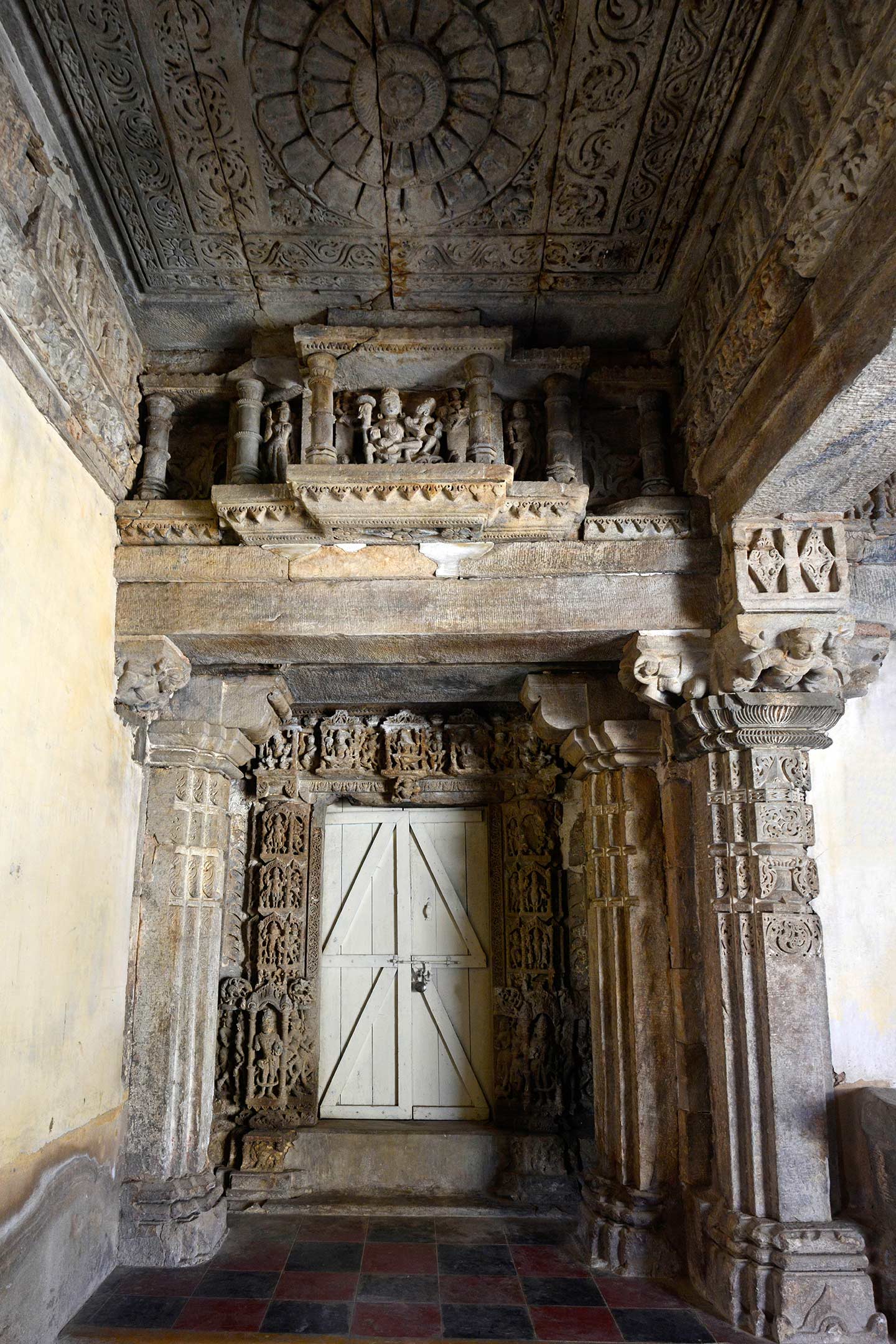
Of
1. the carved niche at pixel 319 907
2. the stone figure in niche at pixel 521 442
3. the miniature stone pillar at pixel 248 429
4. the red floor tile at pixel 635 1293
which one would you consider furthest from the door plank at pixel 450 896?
the miniature stone pillar at pixel 248 429

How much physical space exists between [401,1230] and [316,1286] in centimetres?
Result: 84

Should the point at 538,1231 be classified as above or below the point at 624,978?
below

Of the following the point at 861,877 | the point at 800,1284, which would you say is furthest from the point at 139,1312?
the point at 861,877

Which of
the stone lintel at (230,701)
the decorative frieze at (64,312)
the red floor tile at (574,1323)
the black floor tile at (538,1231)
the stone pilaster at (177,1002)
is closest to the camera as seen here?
the decorative frieze at (64,312)

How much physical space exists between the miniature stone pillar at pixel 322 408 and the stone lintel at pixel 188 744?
1532 millimetres

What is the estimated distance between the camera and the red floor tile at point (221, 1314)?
3658 millimetres

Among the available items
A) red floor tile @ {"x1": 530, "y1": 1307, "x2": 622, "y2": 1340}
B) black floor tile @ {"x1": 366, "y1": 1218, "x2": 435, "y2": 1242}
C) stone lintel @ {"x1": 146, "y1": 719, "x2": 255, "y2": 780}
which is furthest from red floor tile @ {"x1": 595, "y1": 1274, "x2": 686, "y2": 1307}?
stone lintel @ {"x1": 146, "y1": 719, "x2": 255, "y2": 780}

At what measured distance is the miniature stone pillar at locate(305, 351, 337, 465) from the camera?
4.16m

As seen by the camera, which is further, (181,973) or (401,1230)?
(401,1230)

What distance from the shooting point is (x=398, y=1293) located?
4.01 meters

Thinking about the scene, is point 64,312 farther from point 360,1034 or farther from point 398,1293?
point 360,1034

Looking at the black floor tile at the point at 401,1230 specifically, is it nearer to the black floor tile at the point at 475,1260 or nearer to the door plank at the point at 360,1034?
the black floor tile at the point at 475,1260

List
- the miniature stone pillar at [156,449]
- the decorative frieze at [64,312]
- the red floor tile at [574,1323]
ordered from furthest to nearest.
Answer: the miniature stone pillar at [156,449] < the red floor tile at [574,1323] < the decorative frieze at [64,312]

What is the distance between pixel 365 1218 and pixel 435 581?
3.50m
